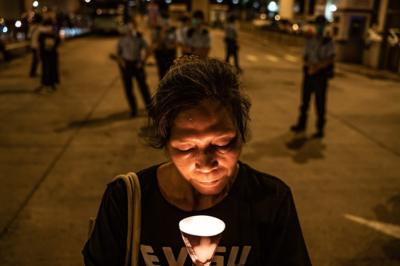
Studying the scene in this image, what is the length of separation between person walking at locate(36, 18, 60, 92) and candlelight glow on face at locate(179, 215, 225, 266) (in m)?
10.8

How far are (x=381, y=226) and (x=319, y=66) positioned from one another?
11.6 ft

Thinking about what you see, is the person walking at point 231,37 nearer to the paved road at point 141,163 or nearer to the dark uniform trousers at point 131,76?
the paved road at point 141,163

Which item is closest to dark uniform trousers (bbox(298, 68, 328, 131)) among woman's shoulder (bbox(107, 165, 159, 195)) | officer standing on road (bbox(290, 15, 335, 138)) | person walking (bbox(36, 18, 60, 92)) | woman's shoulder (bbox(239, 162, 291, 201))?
officer standing on road (bbox(290, 15, 335, 138))

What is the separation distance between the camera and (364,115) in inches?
394

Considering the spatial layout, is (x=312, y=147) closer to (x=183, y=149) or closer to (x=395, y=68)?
(x=183, y=149)

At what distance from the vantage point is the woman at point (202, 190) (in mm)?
1428

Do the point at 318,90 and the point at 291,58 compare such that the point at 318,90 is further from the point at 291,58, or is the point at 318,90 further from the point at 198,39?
the point at 291,58

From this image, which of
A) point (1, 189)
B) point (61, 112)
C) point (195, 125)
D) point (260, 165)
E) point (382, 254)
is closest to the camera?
point (195, 125)

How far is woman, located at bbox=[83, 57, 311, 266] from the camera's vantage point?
143 centimetres

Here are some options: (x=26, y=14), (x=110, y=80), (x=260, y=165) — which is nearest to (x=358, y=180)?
(x=260, y=165)

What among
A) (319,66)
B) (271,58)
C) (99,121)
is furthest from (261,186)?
(271,58)

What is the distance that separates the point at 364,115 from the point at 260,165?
424 cm

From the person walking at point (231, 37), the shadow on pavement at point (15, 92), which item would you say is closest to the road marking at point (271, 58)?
the person walking at point (231, 37)

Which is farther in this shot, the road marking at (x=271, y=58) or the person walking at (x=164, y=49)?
the road marking at (x=271, y=58)
